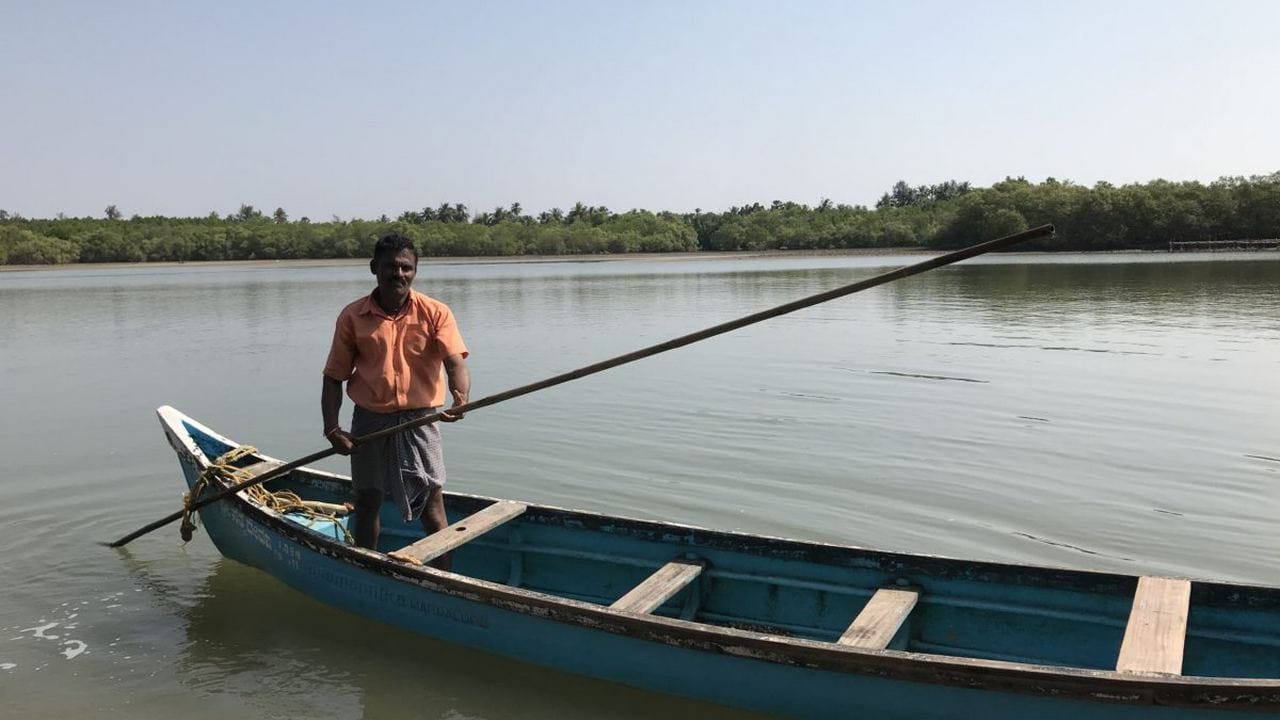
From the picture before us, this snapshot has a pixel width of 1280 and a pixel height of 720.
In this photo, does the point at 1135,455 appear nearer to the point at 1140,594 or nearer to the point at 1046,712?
the point at 1140,594

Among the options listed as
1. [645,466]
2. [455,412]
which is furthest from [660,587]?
[645,466]

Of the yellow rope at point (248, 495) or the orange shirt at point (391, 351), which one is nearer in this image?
the orange shirt at point (391, 351)

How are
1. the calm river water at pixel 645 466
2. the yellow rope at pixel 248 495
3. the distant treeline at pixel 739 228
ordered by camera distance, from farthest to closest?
the distant treeline at pixel 739 228
the yellow rope at pixel 248 495
the calm river water at pixel 645 466

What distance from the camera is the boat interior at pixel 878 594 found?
4.11 metres

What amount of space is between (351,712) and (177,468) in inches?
221

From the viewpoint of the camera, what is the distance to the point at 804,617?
4984mm

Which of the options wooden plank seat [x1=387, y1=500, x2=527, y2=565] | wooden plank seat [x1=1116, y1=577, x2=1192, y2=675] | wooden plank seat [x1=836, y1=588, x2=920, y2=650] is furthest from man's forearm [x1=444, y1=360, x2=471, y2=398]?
wooden plank seat [x1=1116, y1=577, x2=1192, y2=675]

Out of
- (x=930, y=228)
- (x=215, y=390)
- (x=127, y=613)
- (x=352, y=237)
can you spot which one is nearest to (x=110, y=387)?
(x=215, y=390)

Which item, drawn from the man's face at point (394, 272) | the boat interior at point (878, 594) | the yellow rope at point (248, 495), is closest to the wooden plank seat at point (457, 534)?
the boat interior at point (878, 594)

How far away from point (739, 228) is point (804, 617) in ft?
343

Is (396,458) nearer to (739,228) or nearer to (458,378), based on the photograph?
(458,378)

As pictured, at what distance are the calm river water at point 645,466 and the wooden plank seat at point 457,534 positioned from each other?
646 millimetres

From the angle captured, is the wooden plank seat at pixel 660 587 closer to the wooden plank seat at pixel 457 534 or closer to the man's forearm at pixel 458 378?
the wooden plank seat at pixel 457 534

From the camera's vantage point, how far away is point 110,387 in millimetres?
14820
